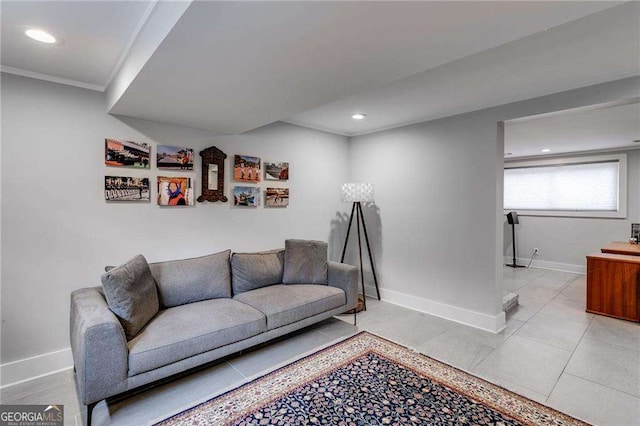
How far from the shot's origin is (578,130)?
4148 mm

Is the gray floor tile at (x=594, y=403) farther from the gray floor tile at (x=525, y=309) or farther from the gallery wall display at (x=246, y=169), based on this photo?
the gallery wall display at (x=246, y=169)

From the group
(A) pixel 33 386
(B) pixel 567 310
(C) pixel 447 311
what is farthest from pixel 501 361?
(A) pixel 33 386

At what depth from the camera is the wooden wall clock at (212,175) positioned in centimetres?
327

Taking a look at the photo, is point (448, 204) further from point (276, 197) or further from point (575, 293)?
point (575, 293)

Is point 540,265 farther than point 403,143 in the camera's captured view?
Yes

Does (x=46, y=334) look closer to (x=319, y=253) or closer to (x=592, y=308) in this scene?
(x=319, y=253)

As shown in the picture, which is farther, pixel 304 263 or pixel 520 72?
pixel 304 263

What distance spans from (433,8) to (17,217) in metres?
3.14

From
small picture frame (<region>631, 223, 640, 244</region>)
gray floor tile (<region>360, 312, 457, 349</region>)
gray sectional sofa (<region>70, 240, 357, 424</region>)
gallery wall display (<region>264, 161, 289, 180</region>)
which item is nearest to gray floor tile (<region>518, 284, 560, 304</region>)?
small picture frame (<region>631, 223, 640, 244</region>)

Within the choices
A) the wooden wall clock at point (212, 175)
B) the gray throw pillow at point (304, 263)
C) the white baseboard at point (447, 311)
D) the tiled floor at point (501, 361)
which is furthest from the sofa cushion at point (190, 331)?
the white baseboard at point (447, 311)

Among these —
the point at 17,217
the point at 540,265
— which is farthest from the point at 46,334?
the point at 540,265

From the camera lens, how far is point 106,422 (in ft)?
6.29

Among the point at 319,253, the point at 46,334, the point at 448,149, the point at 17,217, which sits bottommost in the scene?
the point at 46,334

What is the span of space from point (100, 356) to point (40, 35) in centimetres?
200
